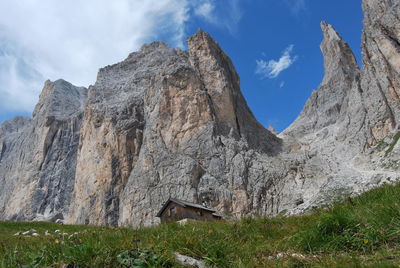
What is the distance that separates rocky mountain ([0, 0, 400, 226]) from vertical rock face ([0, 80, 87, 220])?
0.84 m

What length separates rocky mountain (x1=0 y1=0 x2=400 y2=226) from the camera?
63719 millimetres

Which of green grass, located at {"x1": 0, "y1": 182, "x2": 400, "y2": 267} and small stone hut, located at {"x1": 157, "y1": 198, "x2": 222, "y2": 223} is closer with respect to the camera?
green grass, located at {"x1": 0, "y1": 182, "x2": 400, "y2": 267}

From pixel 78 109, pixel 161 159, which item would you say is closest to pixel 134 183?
pixel 161 159

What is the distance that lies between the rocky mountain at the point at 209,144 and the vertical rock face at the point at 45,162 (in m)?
0.84

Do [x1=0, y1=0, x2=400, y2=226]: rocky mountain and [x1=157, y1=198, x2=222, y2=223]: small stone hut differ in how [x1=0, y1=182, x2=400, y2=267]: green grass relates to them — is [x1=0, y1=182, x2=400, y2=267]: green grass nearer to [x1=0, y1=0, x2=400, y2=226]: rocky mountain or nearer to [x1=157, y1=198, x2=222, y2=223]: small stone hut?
[x1=157, y1=198, x2=222, y2=223]: small stone hut

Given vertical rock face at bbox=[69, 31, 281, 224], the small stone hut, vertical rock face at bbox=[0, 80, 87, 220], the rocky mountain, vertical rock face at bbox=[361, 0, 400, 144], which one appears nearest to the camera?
the small stone hut

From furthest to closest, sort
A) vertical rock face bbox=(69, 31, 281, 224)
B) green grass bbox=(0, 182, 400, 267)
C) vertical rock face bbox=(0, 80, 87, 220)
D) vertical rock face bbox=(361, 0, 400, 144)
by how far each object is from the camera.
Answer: vertical rock face bbox=(0, 80, 87, 220), vertical rock face bbox=(69, 31, 281, 224), vertical rock face bbox=(361, 0, 400, 144), green grass bbox=(0, 182, 400, 267)

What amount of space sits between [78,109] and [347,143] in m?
101

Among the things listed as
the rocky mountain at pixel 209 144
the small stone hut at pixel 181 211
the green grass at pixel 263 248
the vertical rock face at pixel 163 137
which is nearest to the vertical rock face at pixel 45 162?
the rocky mountain at pixel 209 144

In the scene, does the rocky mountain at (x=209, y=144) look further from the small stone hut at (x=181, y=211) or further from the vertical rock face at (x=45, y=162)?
the small stone hut at (x=181, y=211)

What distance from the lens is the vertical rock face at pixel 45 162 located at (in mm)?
109875

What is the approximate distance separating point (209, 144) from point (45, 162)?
6938 centimetres

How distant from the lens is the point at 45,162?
119125 mm

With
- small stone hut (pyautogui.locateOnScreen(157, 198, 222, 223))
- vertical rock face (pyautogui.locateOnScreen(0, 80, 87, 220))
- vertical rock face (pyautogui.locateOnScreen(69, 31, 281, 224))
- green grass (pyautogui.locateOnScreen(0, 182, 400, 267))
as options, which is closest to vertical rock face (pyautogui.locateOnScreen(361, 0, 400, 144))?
vertical rock face (pyautogui.locateOnScreen(69, 31, 281, 224))
